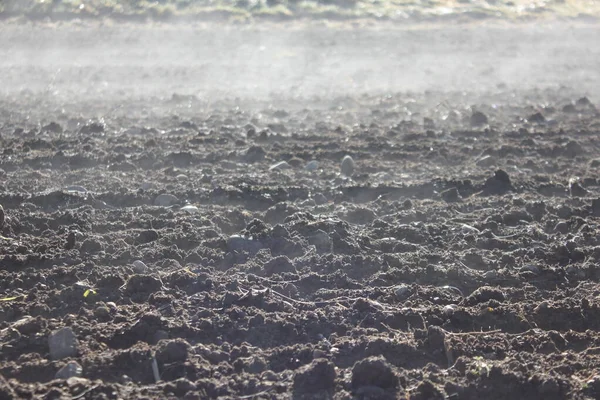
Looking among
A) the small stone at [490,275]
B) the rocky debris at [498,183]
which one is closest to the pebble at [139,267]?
the small stone at [490,275]

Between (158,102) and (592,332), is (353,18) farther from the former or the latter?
(592,332)

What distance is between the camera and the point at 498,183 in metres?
7.99

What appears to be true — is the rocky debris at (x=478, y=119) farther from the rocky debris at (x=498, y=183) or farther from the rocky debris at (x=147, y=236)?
the rocky debris at (x=147, y=236)

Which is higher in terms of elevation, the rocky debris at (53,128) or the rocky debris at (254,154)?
the rocky debris at (53,128)

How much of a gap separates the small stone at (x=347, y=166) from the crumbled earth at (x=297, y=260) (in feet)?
0.40

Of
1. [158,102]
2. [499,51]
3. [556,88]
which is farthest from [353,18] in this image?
[158,102]

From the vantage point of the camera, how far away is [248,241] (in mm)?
6344

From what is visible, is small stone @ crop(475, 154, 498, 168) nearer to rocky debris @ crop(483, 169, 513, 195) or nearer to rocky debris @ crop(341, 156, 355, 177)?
rocky debris @ crop(483, 169, 513, 195)

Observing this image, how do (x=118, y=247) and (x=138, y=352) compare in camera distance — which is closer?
(x=138, y=352)

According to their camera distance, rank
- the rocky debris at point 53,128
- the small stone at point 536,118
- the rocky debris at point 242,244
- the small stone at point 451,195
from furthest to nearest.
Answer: the small stone at point 536,118, the rocky debris at point 53,128, the small stone at point 451,195, the rocky debris at point 242,244

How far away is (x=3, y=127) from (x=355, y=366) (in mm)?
6934

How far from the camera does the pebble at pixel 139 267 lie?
5.85 meters

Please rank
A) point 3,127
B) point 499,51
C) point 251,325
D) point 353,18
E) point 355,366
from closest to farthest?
point 355,366 → point 251,325 → point 3,127 → point 499,51 → point 353,18

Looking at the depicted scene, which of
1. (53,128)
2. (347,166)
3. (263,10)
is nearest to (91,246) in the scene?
(347,166)
